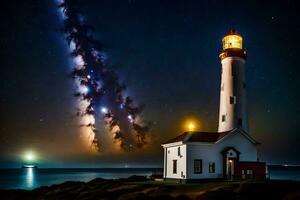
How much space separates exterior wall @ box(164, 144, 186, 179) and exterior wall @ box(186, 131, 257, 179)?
2.04ft

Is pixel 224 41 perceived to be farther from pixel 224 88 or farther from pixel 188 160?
pixel 188 160

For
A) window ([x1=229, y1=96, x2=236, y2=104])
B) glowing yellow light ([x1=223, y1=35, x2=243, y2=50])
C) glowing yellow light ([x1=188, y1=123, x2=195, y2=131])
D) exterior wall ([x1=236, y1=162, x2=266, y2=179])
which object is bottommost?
exterior wall ([x1=236, y1=162, x2=266, y2=179])

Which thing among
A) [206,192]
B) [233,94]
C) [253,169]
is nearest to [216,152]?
[253,169]

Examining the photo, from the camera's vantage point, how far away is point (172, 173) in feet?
116

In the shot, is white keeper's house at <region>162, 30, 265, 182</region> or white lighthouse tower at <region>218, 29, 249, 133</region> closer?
white keeper's house at <region>162, 30, 265, 182</region>

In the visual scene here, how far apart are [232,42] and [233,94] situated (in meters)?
5.62

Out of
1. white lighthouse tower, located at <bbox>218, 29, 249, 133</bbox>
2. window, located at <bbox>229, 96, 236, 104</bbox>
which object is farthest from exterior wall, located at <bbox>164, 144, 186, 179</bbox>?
window, located at <bbox>229, 96, 236, 104</bbox>

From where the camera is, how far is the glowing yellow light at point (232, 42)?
38844 millimetres

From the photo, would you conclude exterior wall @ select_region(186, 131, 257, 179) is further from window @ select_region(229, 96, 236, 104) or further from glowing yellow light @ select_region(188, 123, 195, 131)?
glowing yellow light @ select_region(188, 123, 195, 131)

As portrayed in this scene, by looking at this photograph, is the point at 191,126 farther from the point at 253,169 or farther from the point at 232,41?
the point at 232,41

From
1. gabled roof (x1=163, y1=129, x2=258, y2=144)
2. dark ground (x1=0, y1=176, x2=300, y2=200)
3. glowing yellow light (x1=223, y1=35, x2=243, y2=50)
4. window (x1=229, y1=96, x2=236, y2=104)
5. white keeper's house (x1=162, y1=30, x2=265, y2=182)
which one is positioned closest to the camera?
dark ground (x1=0, y1=176, x2=300, y2=200)

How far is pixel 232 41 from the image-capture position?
128 ft

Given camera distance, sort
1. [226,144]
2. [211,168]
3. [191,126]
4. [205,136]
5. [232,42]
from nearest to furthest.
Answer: [211,168], [226,144], [205,136], [191,126], [232,42]

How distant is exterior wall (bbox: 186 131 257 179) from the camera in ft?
109
